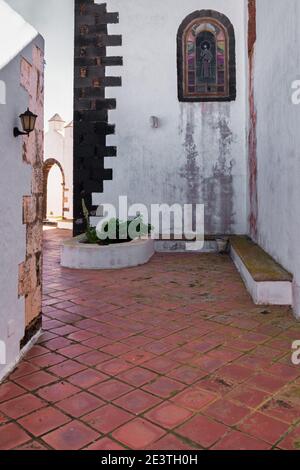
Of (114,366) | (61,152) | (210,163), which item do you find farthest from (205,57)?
(61,152)

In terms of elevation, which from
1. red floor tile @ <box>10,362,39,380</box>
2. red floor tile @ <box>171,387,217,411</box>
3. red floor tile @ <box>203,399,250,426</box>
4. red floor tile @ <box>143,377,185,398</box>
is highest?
red floor tile @ <box>10,362,39,380</box>

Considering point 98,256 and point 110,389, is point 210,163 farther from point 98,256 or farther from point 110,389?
point 110,389

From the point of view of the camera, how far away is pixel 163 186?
9.16 metres

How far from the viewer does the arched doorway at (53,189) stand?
16422mm

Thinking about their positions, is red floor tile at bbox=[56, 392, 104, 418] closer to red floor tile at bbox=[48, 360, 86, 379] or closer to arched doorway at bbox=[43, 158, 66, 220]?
red floor tile at bbox=[48, 360, 86, 379]

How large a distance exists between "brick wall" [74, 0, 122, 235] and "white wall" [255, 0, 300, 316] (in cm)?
368

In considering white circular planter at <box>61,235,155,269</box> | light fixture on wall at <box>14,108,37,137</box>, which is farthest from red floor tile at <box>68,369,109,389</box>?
white circular planter at <box>61,235,155,269</box>

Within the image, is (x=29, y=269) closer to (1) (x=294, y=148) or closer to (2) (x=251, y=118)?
(1) (x=294, y=148)

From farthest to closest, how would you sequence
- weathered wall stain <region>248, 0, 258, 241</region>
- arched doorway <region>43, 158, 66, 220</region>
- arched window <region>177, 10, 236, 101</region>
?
arched doorway <region>43, 158, 66, 220</region>
arched window <region>177, 10, 236, 101</region>
weathered wall stain <region>248, 0, 258, 241</region>

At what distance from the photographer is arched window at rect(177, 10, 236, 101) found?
8945 millimetres

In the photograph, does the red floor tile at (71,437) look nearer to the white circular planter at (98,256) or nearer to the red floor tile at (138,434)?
the red floor tile at (138,434)

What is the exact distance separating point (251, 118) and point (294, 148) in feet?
12.3

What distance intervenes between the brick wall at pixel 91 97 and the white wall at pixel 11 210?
238 inches

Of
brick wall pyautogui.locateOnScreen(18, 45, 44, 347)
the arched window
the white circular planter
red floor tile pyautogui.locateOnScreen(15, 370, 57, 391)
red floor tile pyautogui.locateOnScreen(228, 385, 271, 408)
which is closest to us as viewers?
red floor tile pyautogui.locateOnScreen(228, 385, 271, 408)
